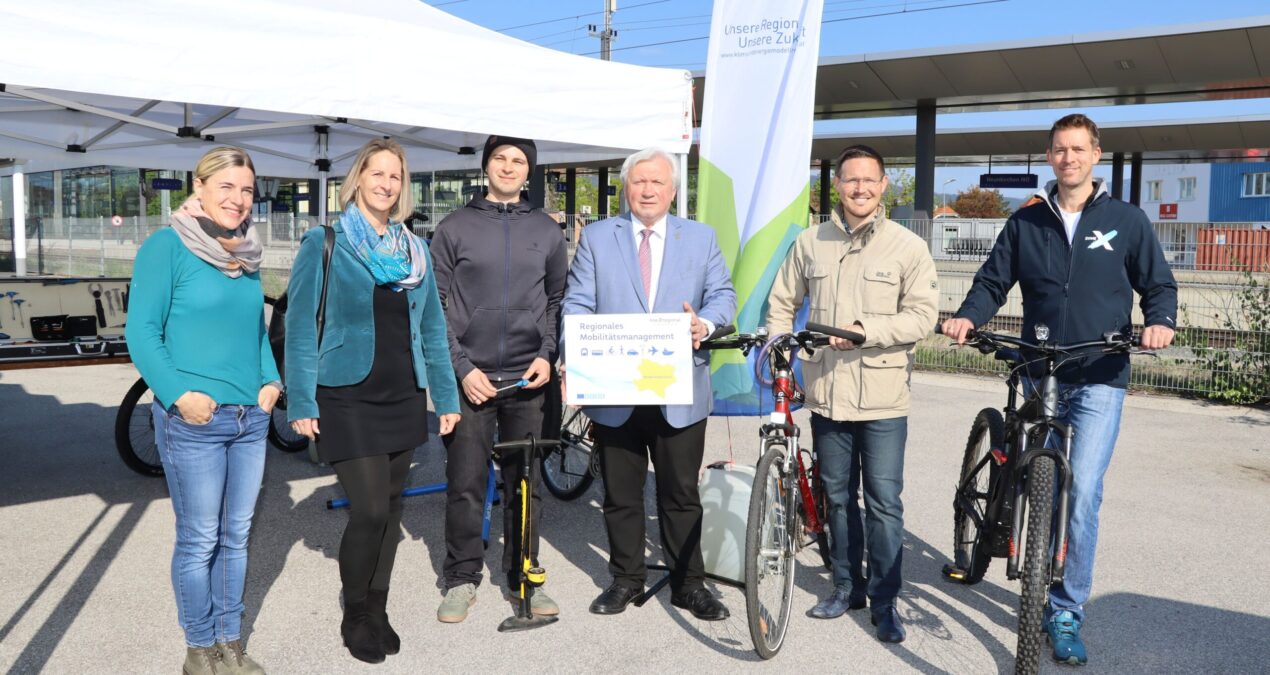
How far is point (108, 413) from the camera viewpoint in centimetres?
892

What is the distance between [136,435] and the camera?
6.76m

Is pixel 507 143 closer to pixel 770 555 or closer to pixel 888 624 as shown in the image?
pixel 770 555

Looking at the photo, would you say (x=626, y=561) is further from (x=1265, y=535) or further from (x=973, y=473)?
(x=1265, y=535)

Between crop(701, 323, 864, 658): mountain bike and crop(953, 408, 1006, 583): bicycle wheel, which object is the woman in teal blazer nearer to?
crop(701, 323, 864, 658): mountain bike

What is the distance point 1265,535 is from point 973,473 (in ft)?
7.56

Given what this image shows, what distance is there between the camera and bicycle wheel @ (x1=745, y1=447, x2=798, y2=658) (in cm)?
376

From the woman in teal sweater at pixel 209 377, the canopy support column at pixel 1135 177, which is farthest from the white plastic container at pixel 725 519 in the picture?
the canopy support column at pixel 1135 177

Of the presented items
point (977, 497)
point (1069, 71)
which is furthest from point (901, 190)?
point (977, 497)

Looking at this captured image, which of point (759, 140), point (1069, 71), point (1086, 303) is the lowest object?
point (1086, 303)

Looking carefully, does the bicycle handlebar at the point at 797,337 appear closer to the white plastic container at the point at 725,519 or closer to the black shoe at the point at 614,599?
the white plastic container at the point at 725,519

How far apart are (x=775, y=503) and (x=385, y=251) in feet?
5.83

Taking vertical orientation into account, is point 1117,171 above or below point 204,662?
above

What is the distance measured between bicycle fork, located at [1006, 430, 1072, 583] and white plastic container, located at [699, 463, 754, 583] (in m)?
1.16

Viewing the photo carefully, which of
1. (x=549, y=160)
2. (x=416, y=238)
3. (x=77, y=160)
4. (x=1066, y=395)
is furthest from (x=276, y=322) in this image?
(x=77, y=160)
